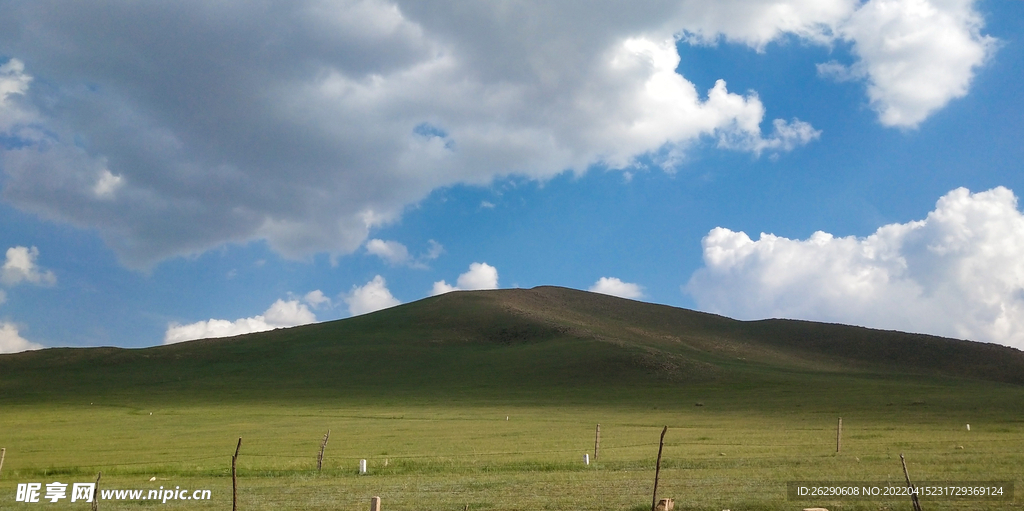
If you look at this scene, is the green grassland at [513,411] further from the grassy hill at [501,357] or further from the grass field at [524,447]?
the grassy hill at [501,357]

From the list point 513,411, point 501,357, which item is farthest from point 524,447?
point 501,357

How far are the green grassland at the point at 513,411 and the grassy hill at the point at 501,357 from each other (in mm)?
570

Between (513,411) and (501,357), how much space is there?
38.3 meters

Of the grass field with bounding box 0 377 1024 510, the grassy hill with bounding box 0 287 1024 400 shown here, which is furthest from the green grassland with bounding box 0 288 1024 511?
the grassy hill with bounding box 0 287 1024 400

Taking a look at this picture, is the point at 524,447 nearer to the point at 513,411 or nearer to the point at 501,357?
the point at 513,411

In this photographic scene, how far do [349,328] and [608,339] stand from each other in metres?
49.9

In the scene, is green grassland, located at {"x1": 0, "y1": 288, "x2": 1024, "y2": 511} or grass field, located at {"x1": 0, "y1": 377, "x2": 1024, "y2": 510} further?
green grassland, located at {"x1": 0, "y1": 288, "x2": 1024, "y2": 511}

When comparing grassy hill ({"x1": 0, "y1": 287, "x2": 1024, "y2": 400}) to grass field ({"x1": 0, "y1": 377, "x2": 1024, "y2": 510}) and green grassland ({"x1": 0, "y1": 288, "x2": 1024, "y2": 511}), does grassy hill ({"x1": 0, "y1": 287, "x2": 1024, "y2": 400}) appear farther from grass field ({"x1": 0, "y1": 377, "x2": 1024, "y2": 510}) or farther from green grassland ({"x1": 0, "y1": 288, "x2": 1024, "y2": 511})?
grass field ({"x1": 0, "y1": 377, "x2": 1024, "y2": 510})

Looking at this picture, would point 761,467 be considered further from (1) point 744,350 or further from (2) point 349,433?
(1) point 744,350

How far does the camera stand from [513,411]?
187 ft

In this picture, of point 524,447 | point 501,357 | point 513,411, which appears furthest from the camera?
point 501,357

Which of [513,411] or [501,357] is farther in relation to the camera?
[501,357]

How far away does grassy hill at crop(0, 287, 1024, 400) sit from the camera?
80.2 metres

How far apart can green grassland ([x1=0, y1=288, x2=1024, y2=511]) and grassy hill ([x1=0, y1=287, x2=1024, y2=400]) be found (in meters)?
0.57
